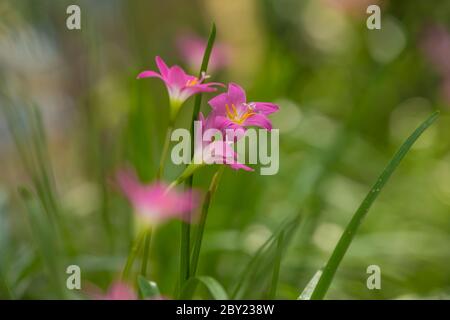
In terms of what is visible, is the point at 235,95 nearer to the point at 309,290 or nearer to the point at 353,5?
the point at 309,290

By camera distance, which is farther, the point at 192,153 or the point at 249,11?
the point at 249,11

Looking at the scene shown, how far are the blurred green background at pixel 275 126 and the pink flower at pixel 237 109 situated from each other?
20cm

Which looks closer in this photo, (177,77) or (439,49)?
(177,77)

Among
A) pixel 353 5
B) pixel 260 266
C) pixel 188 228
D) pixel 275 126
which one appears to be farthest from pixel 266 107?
pixel 353 5

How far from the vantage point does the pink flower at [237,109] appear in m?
0.64

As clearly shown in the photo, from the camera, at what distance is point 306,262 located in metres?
1.16

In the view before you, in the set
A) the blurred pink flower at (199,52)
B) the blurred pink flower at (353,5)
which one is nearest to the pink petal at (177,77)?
the blurred pink flower at (199,52)

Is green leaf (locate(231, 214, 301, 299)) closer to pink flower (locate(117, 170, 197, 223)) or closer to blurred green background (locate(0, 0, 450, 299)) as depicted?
blurred green background (locate(0, 0, 450, 299))

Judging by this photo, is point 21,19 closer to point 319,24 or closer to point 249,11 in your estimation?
point 249,11

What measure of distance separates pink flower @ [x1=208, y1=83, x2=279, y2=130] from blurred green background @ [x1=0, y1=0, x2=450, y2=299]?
202 millimetres

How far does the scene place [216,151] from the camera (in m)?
0.62

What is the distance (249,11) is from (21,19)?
25.4 inches

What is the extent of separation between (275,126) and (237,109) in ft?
3.08
